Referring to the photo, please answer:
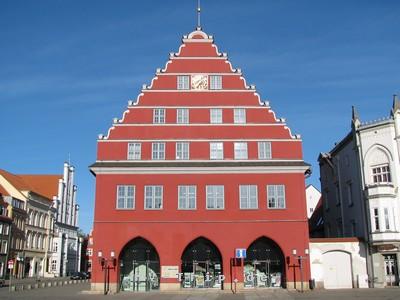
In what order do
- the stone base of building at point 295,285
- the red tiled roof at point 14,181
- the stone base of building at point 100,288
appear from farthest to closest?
the red tiled roof at point 14,181, the stone base of building at point 295,285, the stone base of building at point 100,288

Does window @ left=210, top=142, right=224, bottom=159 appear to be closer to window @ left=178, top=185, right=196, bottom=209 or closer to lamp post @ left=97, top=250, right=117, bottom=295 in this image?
window @ left=178, top=185, right=196, bottom=209

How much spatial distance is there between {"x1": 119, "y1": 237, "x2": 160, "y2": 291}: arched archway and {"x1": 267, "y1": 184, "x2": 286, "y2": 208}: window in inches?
393

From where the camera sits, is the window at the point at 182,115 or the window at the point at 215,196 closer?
the window at the point at 215,196

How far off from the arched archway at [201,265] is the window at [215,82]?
12713 mm

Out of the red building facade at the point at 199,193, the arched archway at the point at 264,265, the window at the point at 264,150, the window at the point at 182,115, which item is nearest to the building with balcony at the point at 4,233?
the red building facade at the point at 199,193

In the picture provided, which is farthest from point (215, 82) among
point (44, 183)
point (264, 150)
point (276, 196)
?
point (44, 183)

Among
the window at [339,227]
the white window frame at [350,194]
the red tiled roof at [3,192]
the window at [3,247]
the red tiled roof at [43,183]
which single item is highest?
the red tiled roof at [43,183]

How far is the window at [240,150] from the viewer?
39375mm

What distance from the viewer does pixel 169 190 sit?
1516 inches

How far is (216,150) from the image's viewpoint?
39.5 meters

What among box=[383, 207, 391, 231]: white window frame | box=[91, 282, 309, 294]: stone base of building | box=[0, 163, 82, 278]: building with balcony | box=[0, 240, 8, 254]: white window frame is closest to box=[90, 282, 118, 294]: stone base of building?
box=[91, 282, 309, 294]: stone base of building

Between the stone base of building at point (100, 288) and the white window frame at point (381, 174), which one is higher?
the white window frame at point (381, 174)

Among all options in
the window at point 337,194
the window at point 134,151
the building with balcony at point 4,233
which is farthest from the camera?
the building with balcony at point 4,233

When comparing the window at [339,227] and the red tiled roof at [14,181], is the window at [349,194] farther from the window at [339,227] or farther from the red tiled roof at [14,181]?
the red tiled roof at [14,181]
